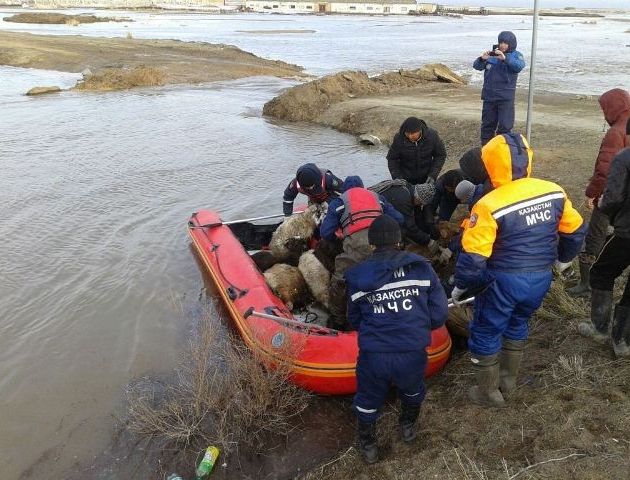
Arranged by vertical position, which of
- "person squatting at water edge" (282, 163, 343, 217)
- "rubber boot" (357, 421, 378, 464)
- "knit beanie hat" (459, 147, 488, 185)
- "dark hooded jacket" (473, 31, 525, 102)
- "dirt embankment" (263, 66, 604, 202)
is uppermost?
"dark hooded jacket" (473, 31, 525, 102)

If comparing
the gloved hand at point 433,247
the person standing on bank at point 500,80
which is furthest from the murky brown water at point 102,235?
the person standing on bank at point 500,80

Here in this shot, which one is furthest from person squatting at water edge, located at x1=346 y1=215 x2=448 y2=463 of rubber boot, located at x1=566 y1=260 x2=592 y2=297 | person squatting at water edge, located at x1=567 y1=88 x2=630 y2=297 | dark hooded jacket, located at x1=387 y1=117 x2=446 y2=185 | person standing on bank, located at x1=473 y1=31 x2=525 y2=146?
person standing on bank, located at x1=473 y1=31 x2=525 y2=146

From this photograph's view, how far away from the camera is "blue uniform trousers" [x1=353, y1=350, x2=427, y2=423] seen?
3043 mm

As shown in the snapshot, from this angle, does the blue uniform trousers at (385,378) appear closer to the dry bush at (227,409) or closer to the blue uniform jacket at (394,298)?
the blue uniform jacket at (394,298)

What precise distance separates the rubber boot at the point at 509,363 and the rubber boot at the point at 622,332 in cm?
65

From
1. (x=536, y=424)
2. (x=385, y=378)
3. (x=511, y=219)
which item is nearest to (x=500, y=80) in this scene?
(x=511, y=219)

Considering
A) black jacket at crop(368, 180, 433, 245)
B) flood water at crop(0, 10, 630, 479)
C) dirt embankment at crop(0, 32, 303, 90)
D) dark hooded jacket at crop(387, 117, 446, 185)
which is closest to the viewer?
flood water at crop(0, 10, 630, 479)

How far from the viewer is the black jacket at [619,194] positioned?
10.6 feet

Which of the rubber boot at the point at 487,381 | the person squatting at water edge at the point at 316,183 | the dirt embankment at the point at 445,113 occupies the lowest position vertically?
the rubber boot at the point at 487,381

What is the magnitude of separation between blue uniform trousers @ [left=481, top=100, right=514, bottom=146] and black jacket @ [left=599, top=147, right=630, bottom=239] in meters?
4.13

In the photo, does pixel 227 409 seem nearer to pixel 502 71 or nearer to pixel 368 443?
pixel 368 443

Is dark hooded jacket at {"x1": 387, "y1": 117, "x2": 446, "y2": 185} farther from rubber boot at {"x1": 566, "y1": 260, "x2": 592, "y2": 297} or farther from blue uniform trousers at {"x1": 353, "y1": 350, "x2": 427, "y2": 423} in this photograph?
blue uniform trousers at {"x1": 353, "y1": 350, "x2": 427, "y2": 423}

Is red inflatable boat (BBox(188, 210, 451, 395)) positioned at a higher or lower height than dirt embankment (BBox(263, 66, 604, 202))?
lower

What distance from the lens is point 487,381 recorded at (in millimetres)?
3381
